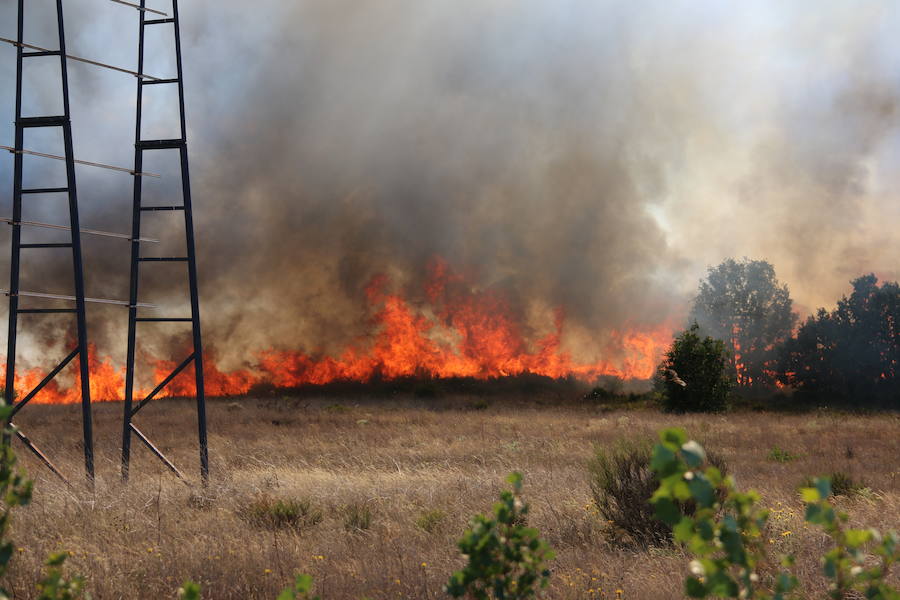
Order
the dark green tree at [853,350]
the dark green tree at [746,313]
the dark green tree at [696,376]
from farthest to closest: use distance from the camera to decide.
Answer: the dark green tree at [746,313]
the dark green tree at [853,350]
the dark green tree at [696,376]

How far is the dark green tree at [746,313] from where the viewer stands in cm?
6538

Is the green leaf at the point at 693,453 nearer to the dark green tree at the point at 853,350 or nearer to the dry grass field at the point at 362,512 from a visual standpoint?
the dry grass field at the point at 362,512

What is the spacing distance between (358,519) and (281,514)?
1.04 m

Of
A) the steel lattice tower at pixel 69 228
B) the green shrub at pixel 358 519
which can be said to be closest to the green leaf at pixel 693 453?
the green shrub at pixel 358 519

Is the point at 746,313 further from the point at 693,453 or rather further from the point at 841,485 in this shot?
the point at 693,453

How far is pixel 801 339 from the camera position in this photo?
197ft

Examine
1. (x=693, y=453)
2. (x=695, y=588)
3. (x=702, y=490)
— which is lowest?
(x=695, y=588)

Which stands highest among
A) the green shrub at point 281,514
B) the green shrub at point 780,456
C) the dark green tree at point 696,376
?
the dark green tree at point 696,376

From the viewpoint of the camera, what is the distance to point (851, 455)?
1820 centimetres

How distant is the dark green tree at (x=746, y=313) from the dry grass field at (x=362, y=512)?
44.8m

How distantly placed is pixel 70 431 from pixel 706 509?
27727 millimetres

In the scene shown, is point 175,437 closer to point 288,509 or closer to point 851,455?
point 288,509

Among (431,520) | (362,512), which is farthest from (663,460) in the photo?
(362,512)

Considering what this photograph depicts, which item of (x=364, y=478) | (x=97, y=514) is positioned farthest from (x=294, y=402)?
(x=97, y=514)
